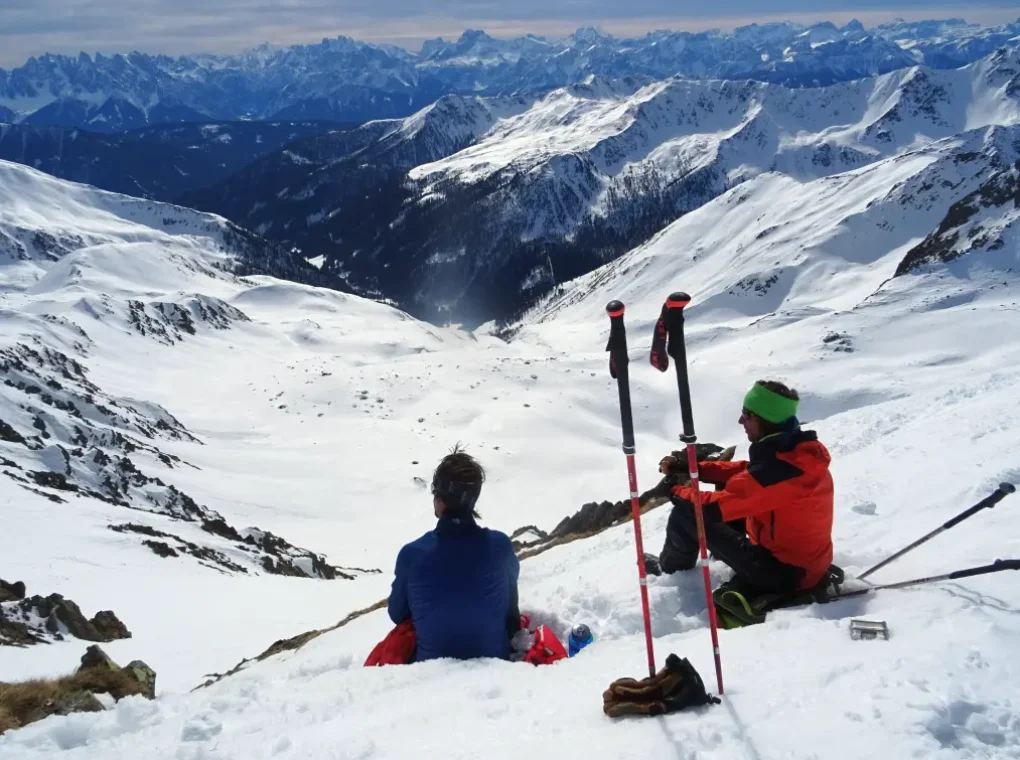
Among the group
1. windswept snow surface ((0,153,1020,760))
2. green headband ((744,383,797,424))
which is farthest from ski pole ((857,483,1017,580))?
green headband ((744,383,797,424))

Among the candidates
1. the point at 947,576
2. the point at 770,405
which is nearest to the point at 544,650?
the point at 770,405

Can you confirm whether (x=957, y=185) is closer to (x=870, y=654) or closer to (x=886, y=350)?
(x=886, y=350)

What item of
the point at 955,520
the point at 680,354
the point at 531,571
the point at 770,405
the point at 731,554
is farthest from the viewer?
the point at 531,571

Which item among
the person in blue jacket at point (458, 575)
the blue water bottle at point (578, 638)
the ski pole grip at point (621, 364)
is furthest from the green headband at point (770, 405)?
the blue water bottle at point (578, 638)

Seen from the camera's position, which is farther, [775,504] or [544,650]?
[544,650]

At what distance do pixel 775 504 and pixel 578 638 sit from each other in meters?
2.51

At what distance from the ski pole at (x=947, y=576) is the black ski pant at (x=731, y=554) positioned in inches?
20.3

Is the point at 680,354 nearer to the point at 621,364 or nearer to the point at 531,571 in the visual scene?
the point at 621,364

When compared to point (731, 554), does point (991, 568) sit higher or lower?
lower

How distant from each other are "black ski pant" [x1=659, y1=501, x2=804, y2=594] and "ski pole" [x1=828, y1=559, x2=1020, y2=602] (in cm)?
51

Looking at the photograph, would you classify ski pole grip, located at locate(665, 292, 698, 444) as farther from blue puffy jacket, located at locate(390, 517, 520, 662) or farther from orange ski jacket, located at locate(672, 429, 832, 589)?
blue puffy jacket, located at locate(390, 517, 520, 662)

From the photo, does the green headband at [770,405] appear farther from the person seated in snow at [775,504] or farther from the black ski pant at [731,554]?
the black ski pant at [731,554]

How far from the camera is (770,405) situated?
678cm

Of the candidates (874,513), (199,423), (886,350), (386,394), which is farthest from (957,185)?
(874,513)
